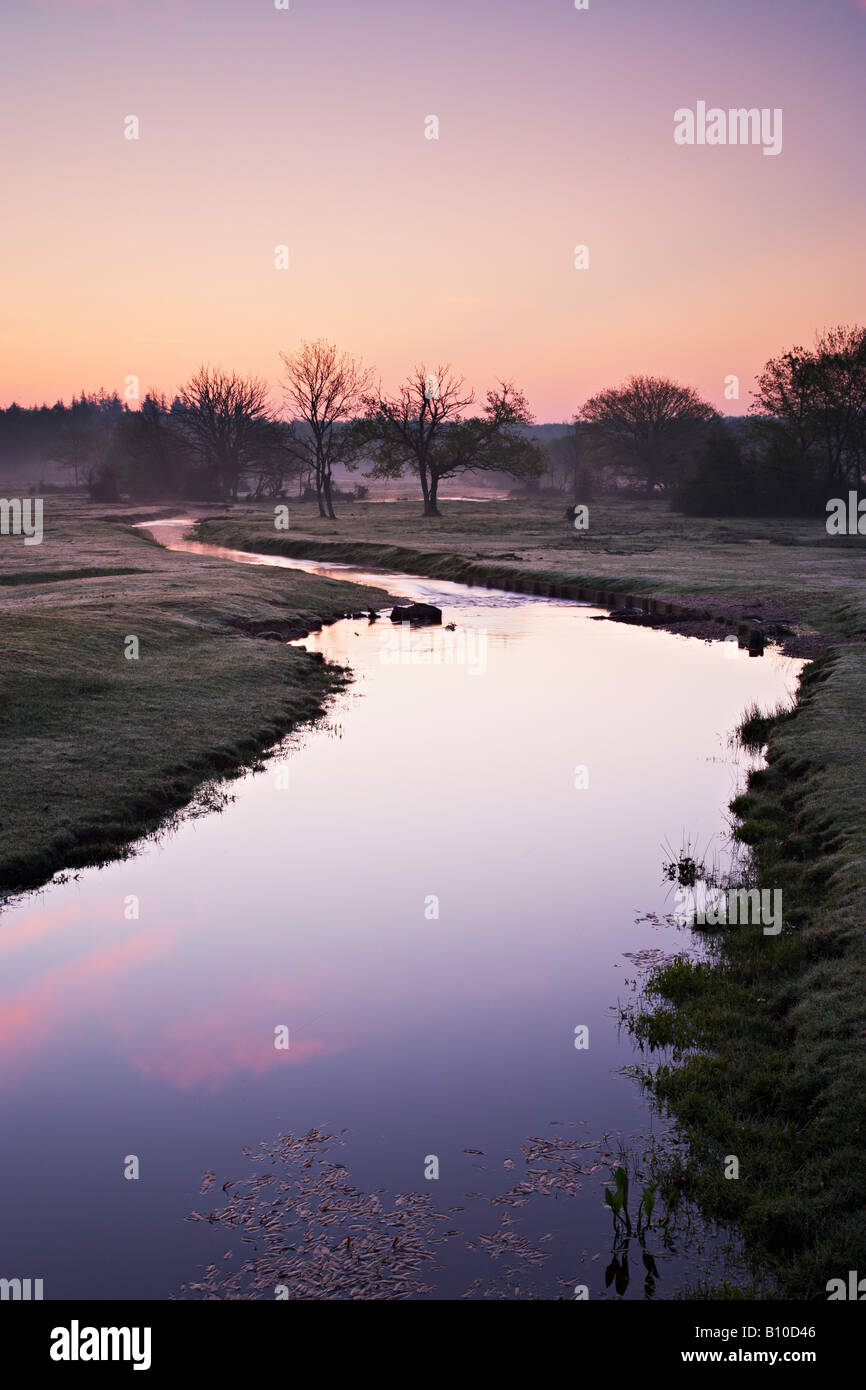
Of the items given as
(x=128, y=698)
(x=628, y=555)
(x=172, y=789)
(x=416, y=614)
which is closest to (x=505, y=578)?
(x=628, y=555)

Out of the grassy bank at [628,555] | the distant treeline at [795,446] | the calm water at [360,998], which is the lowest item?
the calm water at [360,998]

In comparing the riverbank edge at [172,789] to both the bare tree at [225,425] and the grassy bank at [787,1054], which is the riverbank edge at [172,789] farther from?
the bare tree at [225,425]

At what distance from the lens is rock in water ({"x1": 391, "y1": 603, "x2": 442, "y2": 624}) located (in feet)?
123

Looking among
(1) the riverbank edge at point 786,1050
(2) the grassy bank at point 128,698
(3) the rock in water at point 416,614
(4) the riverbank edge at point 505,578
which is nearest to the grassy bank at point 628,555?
(4) the riverbank edge at point 505,578

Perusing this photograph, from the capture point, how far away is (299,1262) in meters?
6.49

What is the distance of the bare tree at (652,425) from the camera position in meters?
124

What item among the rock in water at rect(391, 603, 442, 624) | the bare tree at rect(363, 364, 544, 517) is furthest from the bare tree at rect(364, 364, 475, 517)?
the rock in water at rect(391, 603, 442, 624)

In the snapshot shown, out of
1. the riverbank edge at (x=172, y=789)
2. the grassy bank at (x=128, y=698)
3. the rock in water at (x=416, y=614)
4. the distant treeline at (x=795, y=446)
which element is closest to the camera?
the riverbank edge at (x=172, y=789)

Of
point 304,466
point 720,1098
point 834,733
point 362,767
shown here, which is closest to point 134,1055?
point 720,1098

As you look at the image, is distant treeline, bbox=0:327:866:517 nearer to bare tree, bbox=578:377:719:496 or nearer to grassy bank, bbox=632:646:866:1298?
bare tree, bbox=578:377:719:496

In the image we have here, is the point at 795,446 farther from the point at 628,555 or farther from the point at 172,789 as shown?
the point at 172,789

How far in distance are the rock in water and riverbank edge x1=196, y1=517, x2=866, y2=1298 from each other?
2245 cm

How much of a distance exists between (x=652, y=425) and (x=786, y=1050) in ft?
410

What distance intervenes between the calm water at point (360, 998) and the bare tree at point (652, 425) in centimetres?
11035
